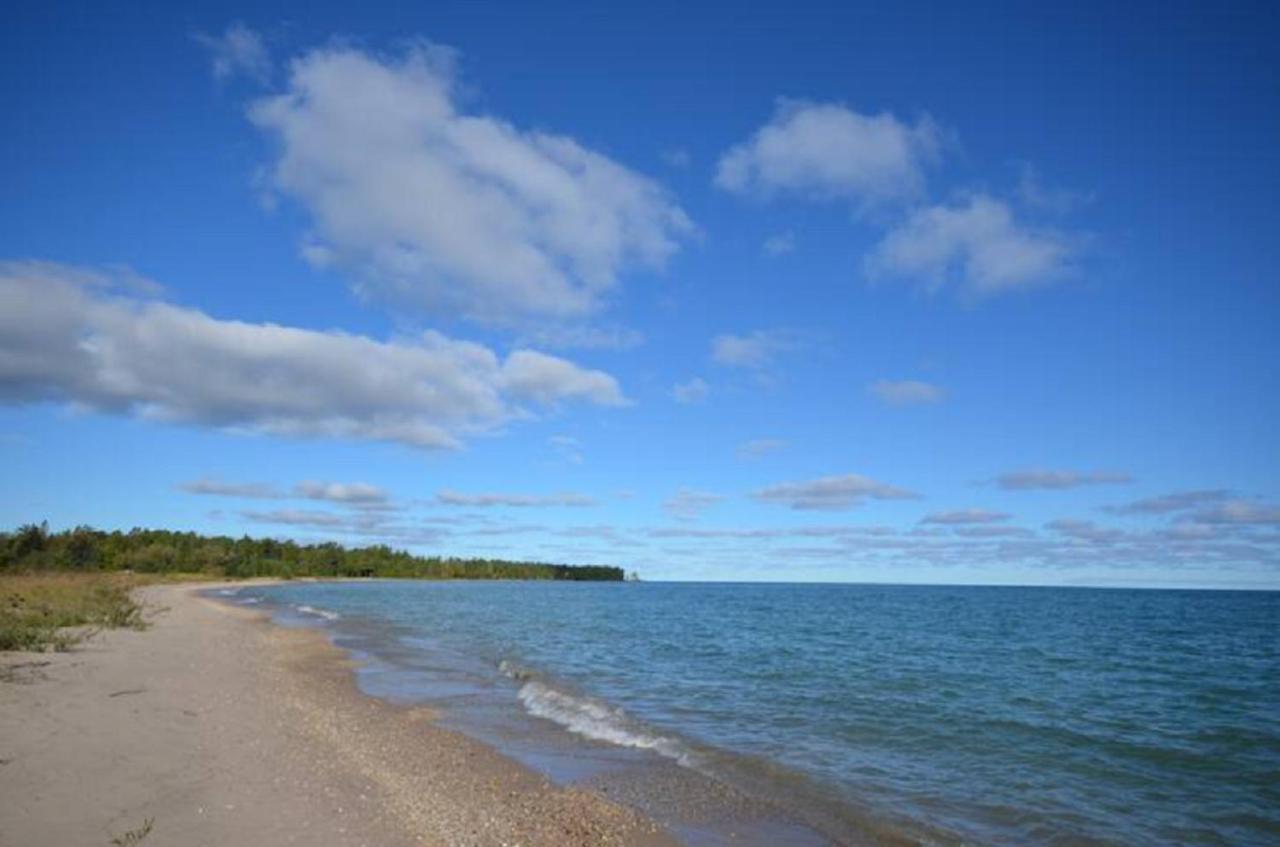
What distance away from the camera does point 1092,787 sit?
47.5 feet

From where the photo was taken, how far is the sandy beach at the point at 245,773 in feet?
29.7

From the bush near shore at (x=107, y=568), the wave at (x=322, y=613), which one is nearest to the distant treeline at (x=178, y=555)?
the bush near shore at (x=107, y=568)

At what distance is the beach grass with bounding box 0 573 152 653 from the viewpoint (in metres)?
21.1

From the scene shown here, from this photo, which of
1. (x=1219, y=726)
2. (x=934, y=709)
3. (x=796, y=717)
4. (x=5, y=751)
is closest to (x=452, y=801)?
(x=5, y=751)

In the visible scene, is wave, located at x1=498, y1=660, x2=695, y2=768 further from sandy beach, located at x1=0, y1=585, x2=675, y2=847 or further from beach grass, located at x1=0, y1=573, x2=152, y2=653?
beach grass, located at x1=0, y1=573, x2=152, y2=653

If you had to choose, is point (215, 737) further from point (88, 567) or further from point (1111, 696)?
point (88, 567)

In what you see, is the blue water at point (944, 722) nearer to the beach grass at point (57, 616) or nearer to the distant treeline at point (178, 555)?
the beach grass at point (57, 616)

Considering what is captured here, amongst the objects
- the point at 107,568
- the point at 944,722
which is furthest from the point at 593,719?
the point at 107,568

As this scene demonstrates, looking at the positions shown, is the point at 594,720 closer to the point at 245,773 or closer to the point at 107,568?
the point at 245,773

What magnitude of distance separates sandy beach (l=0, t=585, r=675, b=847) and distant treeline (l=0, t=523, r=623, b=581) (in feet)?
209

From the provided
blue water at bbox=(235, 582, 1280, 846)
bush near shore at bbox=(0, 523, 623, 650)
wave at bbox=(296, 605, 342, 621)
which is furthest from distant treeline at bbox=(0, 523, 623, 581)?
blue water at bbox=(235, 582, 1280, 846)

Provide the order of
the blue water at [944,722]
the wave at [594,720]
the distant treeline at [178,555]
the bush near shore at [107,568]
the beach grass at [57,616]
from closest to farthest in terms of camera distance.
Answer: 1. the blue water at [944,722]
2. the wave at [594,720]
3. the beach grass at [57,616]
4. the bush near shore at [107,568]
5. the distant treeline at [178,555]

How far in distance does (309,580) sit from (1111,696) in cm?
16227

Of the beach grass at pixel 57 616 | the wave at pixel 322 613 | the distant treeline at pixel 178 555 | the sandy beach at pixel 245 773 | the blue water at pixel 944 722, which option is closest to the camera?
the sandy beach at pixel 245 773
